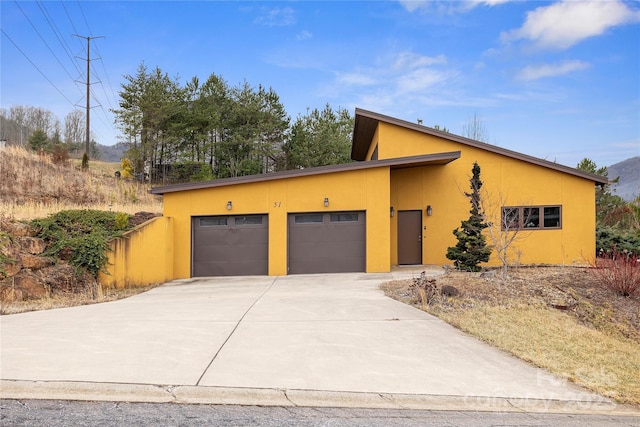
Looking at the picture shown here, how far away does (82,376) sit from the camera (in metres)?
4.15

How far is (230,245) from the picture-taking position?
46.3ft

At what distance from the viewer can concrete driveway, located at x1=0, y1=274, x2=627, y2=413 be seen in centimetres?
381

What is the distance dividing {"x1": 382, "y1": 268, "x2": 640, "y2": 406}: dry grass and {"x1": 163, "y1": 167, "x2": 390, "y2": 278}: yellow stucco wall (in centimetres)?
314

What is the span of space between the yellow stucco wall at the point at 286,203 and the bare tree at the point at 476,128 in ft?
58.4

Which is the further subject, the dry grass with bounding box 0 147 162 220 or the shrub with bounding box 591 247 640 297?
the dry grass with bounding box 0 147 162 220

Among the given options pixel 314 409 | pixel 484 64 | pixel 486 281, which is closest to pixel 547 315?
pixel 486 281

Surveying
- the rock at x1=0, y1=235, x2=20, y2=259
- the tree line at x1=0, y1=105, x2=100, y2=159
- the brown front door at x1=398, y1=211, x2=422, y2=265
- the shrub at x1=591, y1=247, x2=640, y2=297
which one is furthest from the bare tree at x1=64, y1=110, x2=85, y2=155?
the shrub at x1=591, y1=247, x2=640, y2=297

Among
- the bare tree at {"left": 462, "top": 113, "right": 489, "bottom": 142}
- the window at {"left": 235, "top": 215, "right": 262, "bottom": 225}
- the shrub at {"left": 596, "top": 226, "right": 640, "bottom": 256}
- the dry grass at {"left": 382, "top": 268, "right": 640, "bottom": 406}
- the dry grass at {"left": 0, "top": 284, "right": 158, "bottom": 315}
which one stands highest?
the bare tree at {"left": 462, "top": 113, "right": 489, "bottom": 142}

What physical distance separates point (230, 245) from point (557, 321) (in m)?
10.5

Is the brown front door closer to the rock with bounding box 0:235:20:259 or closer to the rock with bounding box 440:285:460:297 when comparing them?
the rock with bounding box 440:285:460:297

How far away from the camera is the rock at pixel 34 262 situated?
10414 millimetres

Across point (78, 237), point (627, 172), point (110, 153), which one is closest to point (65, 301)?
point (78, 237)

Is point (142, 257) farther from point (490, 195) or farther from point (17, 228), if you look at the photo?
point (490, 195)

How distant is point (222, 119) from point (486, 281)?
26.3 metres
